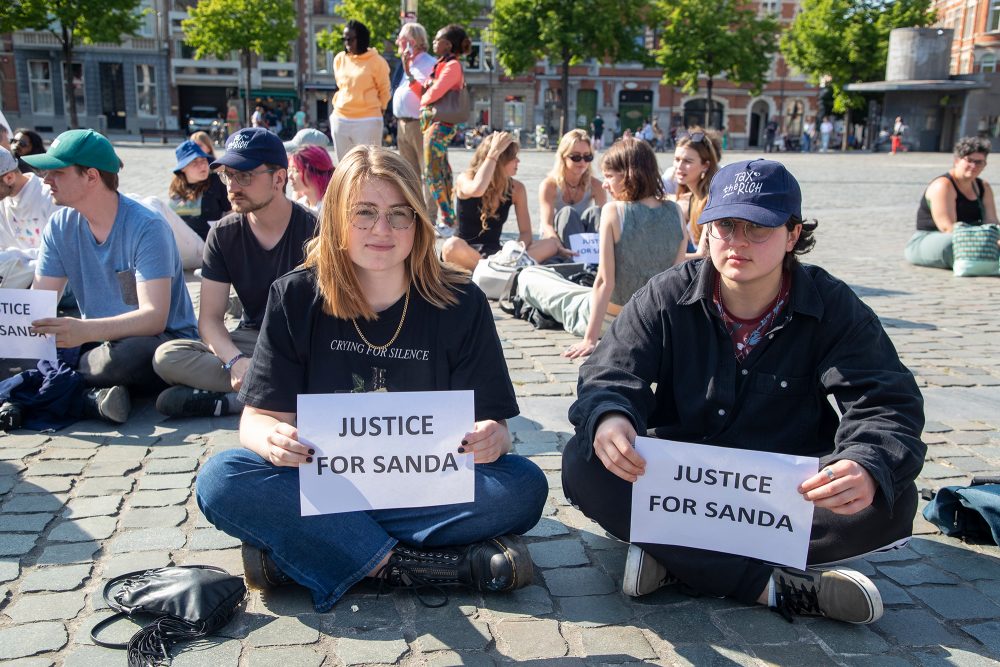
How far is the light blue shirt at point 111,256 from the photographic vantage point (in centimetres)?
455

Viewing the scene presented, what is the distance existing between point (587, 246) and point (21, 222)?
4148mm

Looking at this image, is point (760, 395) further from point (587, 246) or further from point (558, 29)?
point (558, 29)

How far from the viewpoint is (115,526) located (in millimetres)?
3334

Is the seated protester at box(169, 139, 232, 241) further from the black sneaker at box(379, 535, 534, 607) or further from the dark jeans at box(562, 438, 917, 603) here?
the dark jeans at box(562, 438, 917, 603)

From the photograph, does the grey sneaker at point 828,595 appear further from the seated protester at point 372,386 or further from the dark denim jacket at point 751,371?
the seated protester at point 372,386

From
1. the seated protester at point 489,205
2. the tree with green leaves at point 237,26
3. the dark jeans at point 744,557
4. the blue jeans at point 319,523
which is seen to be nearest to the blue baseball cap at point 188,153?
the seated protester at point 489,205

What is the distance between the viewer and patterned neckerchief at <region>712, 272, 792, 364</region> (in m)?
2.92

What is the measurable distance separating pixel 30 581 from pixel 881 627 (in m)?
2.66

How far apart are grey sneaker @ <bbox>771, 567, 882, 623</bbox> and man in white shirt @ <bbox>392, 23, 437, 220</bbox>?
24.5 ft

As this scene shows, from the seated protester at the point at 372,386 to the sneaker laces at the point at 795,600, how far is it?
772 mm

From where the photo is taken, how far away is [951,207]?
9.28 metres

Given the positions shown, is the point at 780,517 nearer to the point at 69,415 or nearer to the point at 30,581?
the point at 30,581

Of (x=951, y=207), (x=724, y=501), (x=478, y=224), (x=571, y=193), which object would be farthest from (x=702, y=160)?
(x=951, y=207)

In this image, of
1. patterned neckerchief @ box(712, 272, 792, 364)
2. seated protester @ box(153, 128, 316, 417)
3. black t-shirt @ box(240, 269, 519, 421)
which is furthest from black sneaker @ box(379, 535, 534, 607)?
seated protester @ box(153, 128, 316, 417)
